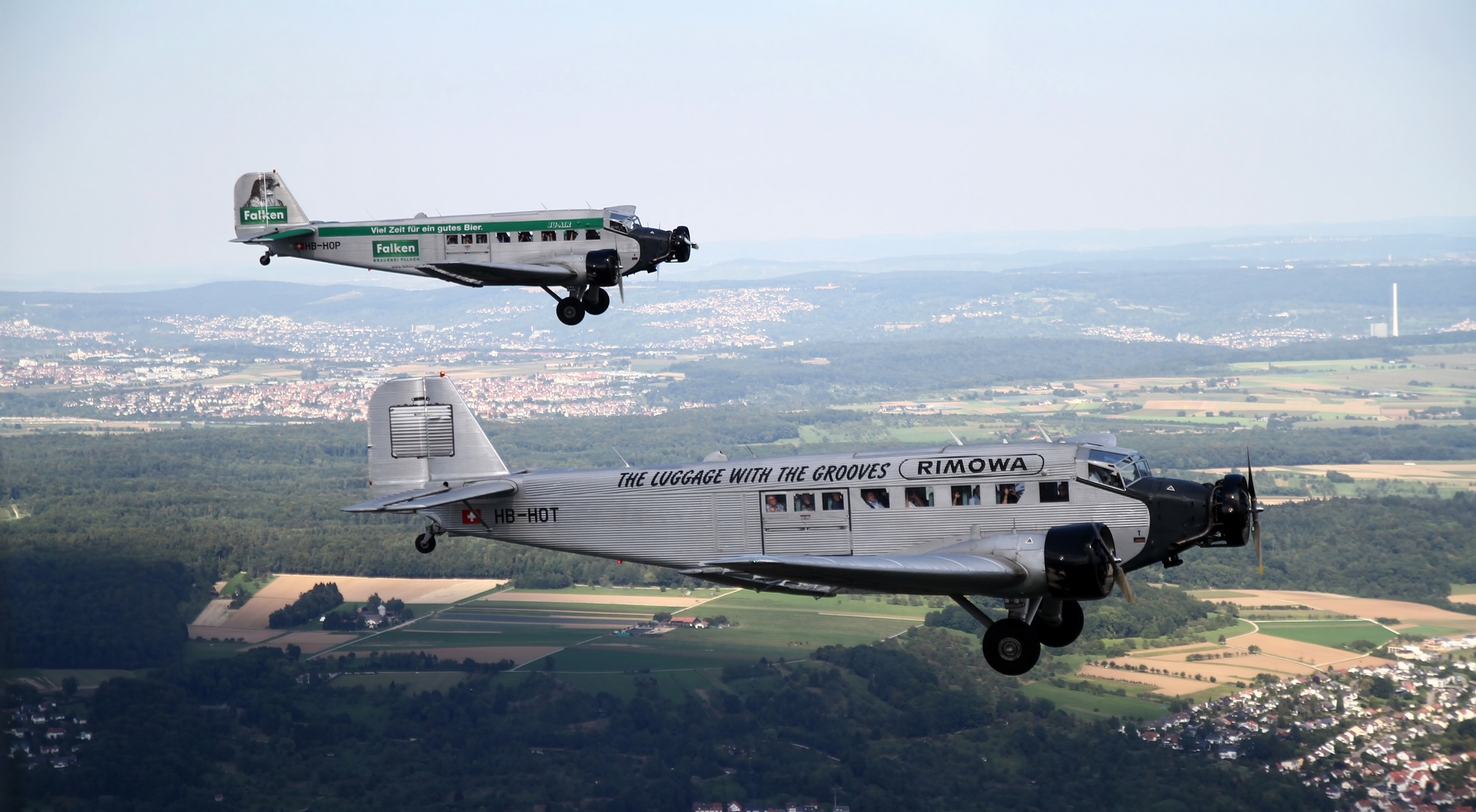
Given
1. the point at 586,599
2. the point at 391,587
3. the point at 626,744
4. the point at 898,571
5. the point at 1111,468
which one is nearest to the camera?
the point at 898,571

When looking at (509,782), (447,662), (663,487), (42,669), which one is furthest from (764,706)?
(663,487)

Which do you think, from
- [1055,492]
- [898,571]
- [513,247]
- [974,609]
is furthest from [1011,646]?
[513,247]

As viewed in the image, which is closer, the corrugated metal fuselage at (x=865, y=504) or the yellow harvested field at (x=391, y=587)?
the corrugated metal fuselage at (x=865, y=504)

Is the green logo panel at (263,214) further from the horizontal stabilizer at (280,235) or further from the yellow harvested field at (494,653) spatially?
the yellow harvested field at (494,653)

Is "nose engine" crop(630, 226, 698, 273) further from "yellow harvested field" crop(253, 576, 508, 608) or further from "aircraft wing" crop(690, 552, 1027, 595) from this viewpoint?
"yellow harvested field" crop(253, 576, 508, 608)

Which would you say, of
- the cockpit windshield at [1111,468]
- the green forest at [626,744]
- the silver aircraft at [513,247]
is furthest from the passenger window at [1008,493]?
the green forest at [626,744]

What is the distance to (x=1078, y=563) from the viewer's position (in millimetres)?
24062

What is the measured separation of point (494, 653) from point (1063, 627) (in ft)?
410

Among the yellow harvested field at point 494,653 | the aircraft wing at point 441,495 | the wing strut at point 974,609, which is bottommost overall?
the yellow harvested field at point 494,653

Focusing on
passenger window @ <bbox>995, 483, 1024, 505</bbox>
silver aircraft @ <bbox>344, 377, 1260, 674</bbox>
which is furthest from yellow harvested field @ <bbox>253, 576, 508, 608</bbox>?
passenger window @ <bbox>995, 483, 1024, 505</bbox>

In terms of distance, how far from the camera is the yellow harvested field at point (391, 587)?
154625 mm

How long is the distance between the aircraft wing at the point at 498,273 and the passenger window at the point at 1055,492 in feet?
40.2

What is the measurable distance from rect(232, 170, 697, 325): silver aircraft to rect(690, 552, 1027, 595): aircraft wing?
922cm

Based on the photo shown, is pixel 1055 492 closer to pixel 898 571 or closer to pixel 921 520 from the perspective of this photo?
pixel 921 520
